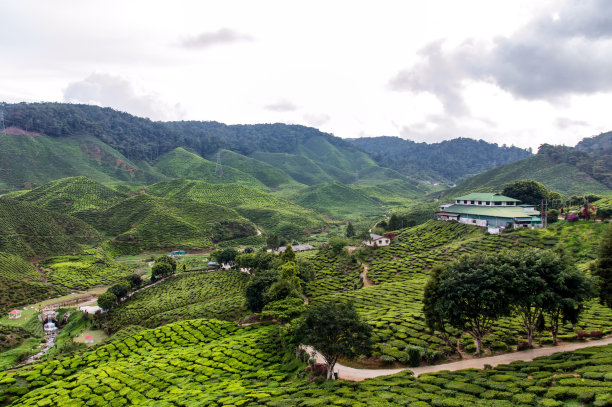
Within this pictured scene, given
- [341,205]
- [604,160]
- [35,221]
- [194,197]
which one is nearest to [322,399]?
[35,221]

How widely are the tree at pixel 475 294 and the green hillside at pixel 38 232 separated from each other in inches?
3648

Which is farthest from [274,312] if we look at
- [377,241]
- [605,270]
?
[377,241]

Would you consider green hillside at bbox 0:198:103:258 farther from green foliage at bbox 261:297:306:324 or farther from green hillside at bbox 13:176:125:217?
green foliage at bbox 261:297:306:324

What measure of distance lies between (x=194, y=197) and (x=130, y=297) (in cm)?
9776

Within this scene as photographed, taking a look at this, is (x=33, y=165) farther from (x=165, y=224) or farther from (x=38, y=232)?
(x=165, y=224)


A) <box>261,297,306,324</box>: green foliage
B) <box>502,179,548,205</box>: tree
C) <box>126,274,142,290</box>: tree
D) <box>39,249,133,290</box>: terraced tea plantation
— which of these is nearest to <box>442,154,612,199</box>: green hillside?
<box>502,179,548,205</box>: tree

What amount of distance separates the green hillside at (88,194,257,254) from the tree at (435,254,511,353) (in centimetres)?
8691

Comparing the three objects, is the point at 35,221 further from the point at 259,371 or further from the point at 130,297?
the point at 259,371

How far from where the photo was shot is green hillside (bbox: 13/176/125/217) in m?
122

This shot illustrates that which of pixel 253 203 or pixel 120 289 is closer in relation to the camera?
pixel 120 289

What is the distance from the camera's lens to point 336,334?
85.5 ft

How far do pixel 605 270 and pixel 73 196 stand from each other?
153952 millimetres

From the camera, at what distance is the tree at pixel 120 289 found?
62166 mm

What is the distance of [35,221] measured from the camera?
300 ft
